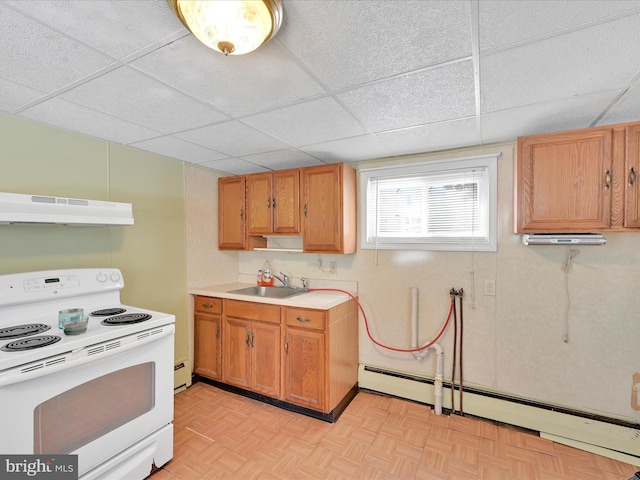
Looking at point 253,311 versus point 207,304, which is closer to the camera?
point 253,311

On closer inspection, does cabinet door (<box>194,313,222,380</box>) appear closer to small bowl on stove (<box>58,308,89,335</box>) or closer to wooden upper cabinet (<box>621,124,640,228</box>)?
small bowl on stove (<box>58,308,89,335</box>)

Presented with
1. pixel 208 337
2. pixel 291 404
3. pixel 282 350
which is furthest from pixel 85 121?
pixel 291 404

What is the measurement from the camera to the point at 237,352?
274 centimetres

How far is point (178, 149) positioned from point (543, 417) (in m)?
3.58

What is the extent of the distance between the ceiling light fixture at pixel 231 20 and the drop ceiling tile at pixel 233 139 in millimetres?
889

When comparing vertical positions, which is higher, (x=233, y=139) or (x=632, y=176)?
(x=233, y=139)

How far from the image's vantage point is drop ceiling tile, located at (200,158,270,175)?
2.87 metres

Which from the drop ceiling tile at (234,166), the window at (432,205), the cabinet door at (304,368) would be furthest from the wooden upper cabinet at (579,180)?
the drop ceiling tile at (234,166)

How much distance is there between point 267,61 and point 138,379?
6.11 ft

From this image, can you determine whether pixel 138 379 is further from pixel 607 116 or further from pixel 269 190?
pixel 607 116

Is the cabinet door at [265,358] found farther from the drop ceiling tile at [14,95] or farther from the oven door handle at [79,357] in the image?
the drop ceiling tile at [14,95]

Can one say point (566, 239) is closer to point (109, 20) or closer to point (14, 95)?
point (109, 20)

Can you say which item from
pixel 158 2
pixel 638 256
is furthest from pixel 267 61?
pixel 638 256

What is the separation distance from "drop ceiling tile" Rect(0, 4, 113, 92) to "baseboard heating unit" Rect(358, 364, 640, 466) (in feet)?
9.88
